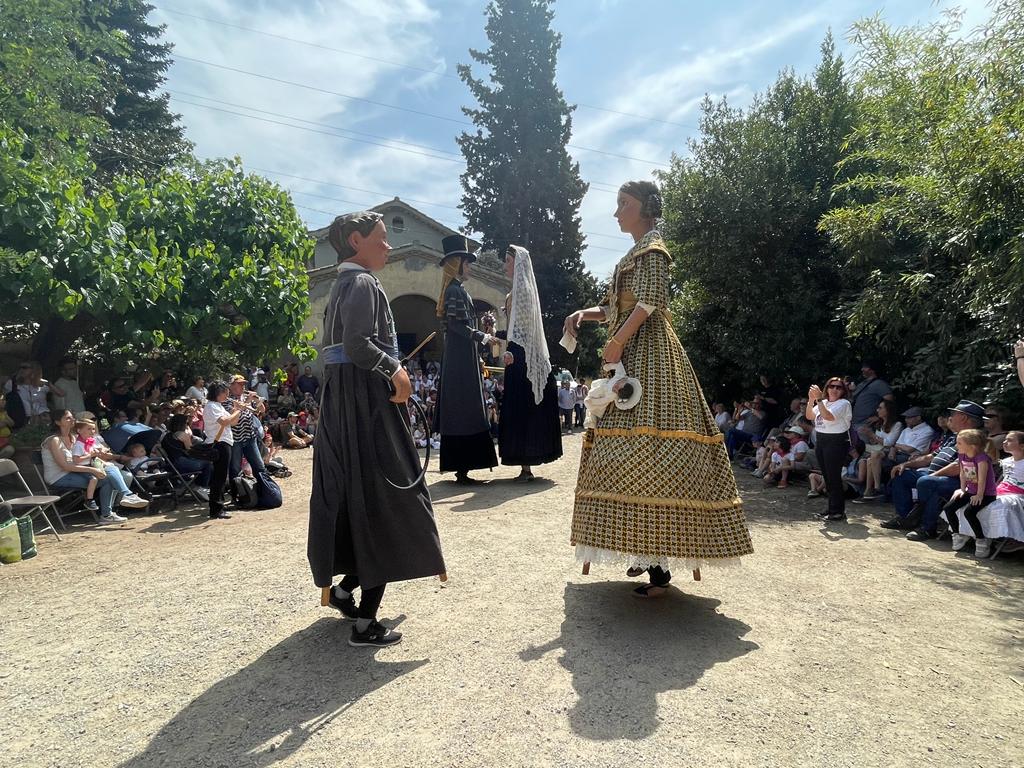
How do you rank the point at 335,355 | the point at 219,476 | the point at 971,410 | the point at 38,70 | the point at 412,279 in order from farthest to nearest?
the point at 412,279 < the point at 38,70 < the point at 219,476 < the point at 971,410 < the point at 335,355

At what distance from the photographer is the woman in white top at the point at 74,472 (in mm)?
6914

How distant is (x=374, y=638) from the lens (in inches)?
129

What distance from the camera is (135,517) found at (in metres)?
7.39

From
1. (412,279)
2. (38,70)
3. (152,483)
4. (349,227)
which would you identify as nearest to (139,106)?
(412,279)

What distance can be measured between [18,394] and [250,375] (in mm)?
5965

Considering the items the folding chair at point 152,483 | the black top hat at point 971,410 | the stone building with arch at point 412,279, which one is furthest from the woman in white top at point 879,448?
the stone building with arch at point 412,279

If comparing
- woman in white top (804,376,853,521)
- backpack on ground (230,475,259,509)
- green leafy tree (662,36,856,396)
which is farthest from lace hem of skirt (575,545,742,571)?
green leafy tree (662,36,856,396)

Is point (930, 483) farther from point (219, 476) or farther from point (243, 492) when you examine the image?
point (219, 476)

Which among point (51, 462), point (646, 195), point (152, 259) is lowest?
point (51, 462)

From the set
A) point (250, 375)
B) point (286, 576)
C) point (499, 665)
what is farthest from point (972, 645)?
point (250, 375)

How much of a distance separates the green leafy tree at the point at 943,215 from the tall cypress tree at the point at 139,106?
64.7 ft

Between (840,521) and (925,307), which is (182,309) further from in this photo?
(925,307)

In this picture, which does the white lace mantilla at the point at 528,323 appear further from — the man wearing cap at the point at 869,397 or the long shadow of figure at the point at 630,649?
the man wearing cap at the point at 869,397

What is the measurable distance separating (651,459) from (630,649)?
3.09 feet
